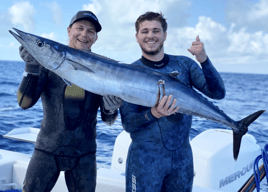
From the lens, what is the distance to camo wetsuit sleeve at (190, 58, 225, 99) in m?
3.13

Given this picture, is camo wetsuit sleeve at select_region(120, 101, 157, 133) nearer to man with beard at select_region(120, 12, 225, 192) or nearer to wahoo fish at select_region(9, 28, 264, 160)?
man with beard at select_region(120, 12, 225, 192)

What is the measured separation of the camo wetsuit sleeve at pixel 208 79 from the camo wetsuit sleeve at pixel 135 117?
0.73 metres

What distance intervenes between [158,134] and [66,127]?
1.07 metres

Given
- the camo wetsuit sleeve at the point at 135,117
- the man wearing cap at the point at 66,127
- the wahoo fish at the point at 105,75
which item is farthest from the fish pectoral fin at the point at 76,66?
the camo wetsuit sleeve at the point at 135,117

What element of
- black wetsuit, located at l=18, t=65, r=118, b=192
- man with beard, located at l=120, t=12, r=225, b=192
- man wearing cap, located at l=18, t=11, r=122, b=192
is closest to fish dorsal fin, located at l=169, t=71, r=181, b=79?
man with beard, located at l=120, t=12, r=225, b=192

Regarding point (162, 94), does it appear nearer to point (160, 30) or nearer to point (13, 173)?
point (160, 30)

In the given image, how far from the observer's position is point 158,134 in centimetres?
317

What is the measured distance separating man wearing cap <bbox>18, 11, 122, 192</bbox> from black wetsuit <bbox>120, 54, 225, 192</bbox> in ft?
1.20

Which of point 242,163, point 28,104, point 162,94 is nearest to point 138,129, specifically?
point 162,94

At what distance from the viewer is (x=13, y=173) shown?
4.73 meters

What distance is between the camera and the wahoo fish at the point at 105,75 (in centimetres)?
267

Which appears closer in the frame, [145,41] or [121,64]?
[121,64]

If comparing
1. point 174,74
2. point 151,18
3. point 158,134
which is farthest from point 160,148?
point 151,18

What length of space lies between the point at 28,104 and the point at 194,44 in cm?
201
